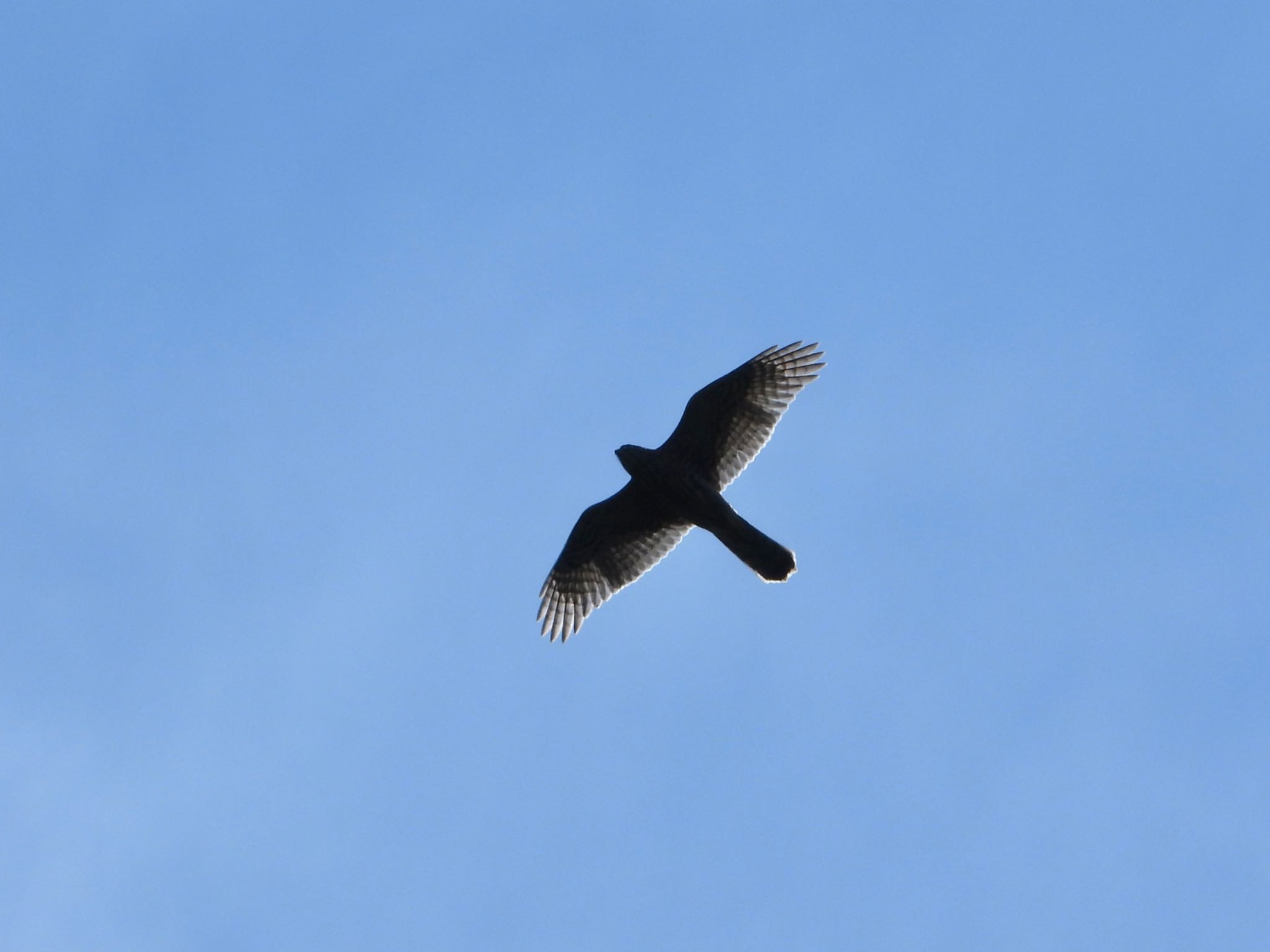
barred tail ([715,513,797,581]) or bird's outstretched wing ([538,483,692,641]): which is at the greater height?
bird's outstretched wing ([538,483,692,641])

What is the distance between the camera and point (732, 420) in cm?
1495

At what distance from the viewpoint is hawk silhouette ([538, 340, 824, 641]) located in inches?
561

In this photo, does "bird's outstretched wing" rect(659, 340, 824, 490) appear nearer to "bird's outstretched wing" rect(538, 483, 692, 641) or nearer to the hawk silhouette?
the hawk silhouette

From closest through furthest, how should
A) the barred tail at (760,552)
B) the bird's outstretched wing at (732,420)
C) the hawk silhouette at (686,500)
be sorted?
the barred tail at (760,552)
the hawk silhouette at (686,500)
the bird's outstretched wing at (732,420)

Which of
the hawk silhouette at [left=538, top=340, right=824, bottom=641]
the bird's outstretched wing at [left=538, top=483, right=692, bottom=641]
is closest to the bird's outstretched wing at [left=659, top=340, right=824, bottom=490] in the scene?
the hawk silhouette at [left=538, top=340, right=824, bottom=641]

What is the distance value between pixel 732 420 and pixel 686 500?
3.79ft

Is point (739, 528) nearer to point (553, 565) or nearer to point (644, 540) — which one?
point (644, 540)

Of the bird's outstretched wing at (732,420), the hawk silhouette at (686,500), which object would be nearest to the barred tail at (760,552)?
the hawk silhouette at (686,500)

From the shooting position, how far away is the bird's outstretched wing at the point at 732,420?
1484 centimetres

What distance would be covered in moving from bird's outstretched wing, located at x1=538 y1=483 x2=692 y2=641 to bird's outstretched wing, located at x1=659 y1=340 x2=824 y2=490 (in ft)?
2.69

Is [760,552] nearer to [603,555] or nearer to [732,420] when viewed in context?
[732,420]

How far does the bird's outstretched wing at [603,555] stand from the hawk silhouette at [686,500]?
0.03 ft

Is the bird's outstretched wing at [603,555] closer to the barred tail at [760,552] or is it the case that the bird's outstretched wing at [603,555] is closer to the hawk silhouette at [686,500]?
the hawk silhouette at [686,500]

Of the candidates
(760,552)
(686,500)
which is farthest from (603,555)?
(760,552)
